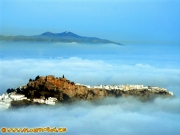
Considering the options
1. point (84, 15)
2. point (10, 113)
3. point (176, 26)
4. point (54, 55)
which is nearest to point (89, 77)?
point (54, 55)

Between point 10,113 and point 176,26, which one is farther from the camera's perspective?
point 176,26

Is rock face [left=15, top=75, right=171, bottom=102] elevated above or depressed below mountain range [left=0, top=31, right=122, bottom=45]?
below

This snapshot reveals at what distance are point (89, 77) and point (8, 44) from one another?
0.60 metres

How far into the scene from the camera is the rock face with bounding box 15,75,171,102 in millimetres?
1960

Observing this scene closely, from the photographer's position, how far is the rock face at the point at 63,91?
1960 mm

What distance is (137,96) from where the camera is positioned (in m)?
2.03

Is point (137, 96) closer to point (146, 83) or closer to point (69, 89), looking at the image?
point (146, 83)

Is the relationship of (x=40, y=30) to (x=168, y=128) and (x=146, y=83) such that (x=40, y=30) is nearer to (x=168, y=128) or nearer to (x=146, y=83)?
(x=146, y=83)

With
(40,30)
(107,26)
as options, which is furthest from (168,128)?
(40,30)

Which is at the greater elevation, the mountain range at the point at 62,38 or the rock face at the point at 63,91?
the mountain range at the point at 62,38

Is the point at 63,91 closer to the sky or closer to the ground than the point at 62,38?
closer to the ground

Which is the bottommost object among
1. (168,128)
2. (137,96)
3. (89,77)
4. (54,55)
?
(168,128)

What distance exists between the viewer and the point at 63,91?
198cm

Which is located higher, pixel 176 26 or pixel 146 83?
pixel 176 26
